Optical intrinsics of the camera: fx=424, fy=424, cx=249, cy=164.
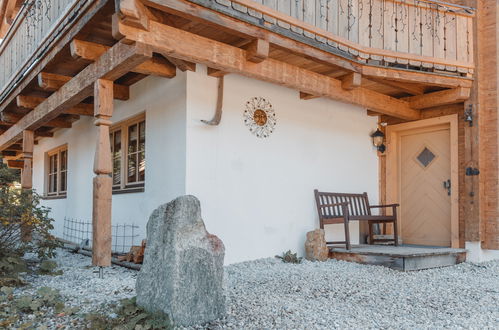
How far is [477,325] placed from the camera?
357 centimetres

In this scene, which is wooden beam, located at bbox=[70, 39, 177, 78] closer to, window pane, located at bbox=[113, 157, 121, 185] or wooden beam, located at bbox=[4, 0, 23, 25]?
window pane, located at bbox=[113, 157, 121, 185]

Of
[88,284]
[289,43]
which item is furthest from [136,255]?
[289,43]

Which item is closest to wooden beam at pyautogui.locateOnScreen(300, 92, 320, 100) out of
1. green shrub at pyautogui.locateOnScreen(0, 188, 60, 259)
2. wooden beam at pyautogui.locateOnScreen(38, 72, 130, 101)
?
wooden beam at pyautogui.locateOnScreen(38, 72, 130, 101)

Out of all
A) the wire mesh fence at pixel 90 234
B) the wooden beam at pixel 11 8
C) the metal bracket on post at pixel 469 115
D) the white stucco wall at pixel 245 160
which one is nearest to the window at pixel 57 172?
the wire mesh fence at pixel 90 234

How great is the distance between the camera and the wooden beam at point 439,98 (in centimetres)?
687

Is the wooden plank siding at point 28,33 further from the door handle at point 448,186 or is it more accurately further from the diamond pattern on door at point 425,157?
the door handle at point 448,186

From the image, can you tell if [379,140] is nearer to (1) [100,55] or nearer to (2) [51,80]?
(1) [100,55]

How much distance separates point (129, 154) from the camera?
7305 mm

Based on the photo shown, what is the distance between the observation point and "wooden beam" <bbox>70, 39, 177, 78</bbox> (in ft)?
17.1

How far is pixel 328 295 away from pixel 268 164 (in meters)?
2.55

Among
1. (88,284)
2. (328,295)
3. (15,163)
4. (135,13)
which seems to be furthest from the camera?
(15,163)

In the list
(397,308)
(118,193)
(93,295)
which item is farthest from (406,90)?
(93,295)

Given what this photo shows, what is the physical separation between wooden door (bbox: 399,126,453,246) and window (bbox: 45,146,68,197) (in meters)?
7.49

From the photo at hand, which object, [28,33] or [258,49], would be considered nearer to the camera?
[258,49]
